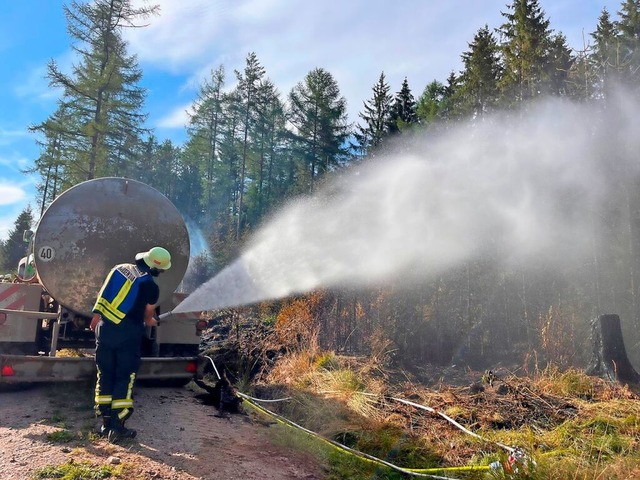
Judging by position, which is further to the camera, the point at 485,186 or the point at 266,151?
the point at 266,151

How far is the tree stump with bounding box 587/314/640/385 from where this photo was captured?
927cm

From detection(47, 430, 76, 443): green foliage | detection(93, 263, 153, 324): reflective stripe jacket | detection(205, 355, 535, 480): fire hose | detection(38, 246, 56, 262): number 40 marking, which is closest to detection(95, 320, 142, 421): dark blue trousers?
detection(93, 263, 153, 324): reflective stripe jacket

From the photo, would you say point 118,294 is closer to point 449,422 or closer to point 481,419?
point 449,422

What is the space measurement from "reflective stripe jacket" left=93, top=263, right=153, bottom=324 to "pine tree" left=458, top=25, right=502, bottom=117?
67.5ft

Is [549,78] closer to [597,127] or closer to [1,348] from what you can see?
[597,127]

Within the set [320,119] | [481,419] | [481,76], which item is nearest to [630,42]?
[481,76]

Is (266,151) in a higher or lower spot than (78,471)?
higher

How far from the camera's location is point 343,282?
16.1 m

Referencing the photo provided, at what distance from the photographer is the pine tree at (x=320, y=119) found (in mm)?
34531

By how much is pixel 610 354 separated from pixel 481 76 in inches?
666

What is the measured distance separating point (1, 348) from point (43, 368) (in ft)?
3.26

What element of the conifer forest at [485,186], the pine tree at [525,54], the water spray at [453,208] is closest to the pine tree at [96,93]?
the conifer forest at [485,186]

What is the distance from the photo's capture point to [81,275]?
6.35 meters

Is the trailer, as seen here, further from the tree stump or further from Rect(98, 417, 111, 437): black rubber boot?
the tree stump
